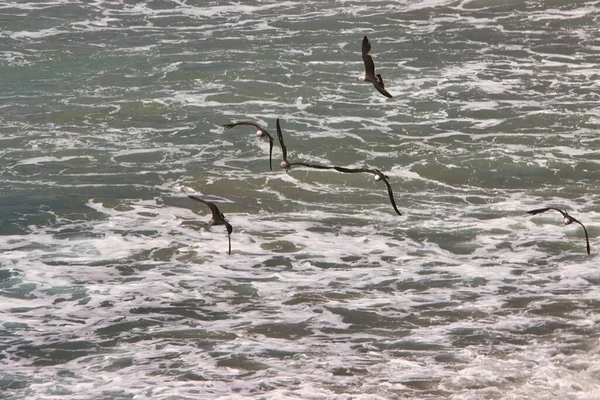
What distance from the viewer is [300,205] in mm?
13961

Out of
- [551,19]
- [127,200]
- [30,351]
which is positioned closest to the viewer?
[30,351]

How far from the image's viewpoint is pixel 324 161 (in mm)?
16047

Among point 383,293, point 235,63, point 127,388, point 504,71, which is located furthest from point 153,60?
point 127,388

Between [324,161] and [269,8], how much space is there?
1089cm

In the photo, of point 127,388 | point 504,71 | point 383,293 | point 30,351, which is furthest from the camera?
point 504,71

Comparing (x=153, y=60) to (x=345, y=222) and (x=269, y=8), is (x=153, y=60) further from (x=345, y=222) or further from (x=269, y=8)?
(x=345, y=222)

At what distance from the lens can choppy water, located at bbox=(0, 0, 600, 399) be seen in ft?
30.1

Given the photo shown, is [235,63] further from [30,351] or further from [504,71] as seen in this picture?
[30,351]

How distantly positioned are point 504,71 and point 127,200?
30.3 feet

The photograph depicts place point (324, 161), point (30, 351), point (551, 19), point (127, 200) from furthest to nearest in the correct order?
point (551, 19) < point (324, 161) < point (127, 200) < point (30, 351)

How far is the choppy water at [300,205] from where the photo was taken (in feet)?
30.1

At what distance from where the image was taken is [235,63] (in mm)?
21531

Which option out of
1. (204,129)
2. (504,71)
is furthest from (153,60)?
(504,71)

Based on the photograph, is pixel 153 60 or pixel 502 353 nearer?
pixel 502 353
